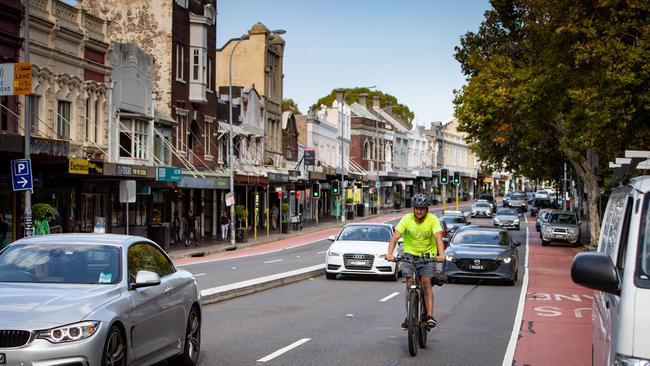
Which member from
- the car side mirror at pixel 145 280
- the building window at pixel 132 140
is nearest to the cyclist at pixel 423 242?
the car side mirror at pixel 145 280

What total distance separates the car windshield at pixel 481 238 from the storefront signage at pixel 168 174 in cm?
1792

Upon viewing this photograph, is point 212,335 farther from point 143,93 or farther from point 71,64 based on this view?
point 143,93

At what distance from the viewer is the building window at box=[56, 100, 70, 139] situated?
36.8m

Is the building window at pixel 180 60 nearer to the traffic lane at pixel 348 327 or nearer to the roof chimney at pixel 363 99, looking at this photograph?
the traffic lane at pixel 348 327

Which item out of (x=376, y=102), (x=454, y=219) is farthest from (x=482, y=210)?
(x=376, y=102)

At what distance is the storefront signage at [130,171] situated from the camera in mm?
36031

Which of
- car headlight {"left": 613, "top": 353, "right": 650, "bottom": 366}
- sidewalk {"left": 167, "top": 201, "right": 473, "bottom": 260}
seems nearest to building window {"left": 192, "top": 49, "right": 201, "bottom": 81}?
sidewalk {"left": 167, "top": 201, "right": 473, "bottom": 260}

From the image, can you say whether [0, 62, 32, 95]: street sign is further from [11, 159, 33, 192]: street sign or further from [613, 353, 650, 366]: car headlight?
[613, 353, 650, 366]: car headlight

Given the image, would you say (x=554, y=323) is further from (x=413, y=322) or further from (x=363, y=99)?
(x=363, y=99)

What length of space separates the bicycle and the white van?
481 centimetres

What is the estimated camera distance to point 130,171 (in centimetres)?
3716

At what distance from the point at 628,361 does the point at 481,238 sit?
20.0 m

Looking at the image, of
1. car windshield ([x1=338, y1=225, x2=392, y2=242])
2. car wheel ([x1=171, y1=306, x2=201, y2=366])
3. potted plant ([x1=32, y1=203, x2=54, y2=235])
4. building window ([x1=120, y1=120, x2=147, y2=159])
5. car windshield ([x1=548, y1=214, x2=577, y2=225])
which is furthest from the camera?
car windshield ([x1=548, y1=214, x2=577, y2=225])

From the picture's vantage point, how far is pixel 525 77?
3697 cm
